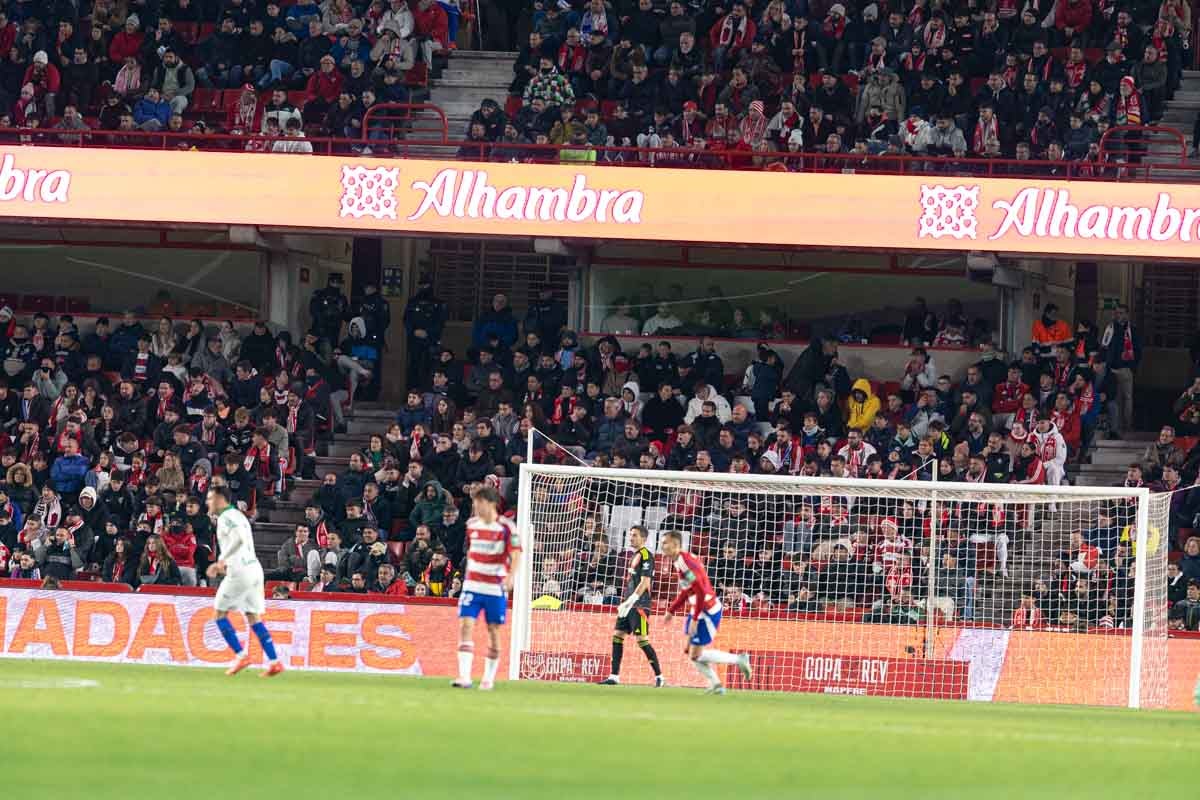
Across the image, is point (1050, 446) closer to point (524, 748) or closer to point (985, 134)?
point (985, 134)

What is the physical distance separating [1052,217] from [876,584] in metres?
6.98

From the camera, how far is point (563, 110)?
28.5 metres

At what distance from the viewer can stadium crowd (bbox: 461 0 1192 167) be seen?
27641 mm

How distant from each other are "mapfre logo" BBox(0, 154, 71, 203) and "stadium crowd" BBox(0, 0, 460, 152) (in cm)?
118

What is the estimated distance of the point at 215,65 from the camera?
100 feet

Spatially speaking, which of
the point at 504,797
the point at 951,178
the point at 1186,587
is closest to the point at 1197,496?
the point at 1186,587

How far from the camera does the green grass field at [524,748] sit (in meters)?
9.70

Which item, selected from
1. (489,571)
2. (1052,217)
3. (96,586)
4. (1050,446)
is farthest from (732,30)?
(489,571)

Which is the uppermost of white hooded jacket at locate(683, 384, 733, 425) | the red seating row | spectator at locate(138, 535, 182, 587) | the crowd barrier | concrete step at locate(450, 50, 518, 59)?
concrete step at locate(450, 50, 518, 59)

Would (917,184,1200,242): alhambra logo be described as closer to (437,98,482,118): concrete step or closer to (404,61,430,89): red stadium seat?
(437,98,482,118): concrete step

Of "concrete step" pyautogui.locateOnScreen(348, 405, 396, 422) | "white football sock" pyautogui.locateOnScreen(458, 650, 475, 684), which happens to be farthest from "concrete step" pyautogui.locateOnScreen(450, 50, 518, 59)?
"white football sock" pyautogui.locateOnScreen(458, 650, 475, 684)

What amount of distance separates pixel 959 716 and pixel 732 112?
47.2 ft

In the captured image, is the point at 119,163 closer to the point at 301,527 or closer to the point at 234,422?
the point at 234,422

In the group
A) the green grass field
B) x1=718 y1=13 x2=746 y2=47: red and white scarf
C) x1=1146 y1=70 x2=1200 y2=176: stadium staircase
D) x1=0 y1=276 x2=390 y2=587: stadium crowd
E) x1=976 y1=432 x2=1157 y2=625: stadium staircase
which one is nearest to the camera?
the green grass field
